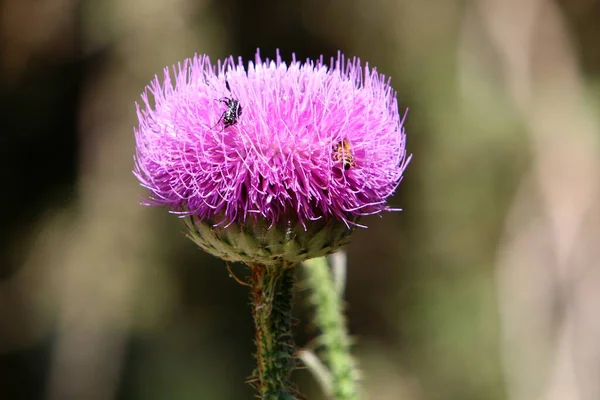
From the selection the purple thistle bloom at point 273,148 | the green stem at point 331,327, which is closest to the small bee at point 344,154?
the purple thistle bloom at point 273,148

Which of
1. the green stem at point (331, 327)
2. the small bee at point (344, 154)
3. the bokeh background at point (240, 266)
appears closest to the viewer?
the small bee at point (344, 154)

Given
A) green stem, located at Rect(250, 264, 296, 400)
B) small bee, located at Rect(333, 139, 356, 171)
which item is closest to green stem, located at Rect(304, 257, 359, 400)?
green stem, located at Rect(250, 264, 296, 400)

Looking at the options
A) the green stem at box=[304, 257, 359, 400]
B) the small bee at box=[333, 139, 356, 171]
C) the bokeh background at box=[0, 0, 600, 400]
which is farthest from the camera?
the bokeh background at box=[0, 0, 600, 400]

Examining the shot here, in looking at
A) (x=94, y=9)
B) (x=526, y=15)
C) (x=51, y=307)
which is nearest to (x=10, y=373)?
(x=51, y=307)

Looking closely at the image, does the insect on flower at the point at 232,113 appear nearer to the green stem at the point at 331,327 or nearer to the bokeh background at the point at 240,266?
the green stem at the point at 331,327

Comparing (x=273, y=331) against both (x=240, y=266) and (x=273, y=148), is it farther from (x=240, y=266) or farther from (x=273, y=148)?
(x=240, y=266)

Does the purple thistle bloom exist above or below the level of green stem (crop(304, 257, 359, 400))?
Result: above

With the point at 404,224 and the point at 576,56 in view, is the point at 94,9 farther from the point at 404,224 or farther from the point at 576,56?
the point at 576,56

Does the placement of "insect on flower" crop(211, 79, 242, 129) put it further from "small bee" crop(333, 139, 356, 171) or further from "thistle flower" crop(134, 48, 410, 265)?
"small bee" crop(333, 139, 356, 171)
